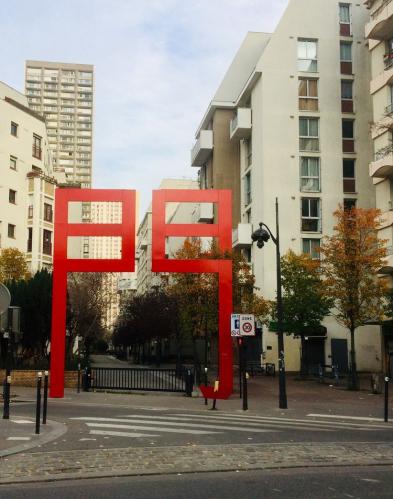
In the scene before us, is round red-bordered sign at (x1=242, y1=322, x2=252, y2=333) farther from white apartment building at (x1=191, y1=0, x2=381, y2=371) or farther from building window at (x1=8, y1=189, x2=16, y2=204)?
building window at (x1=8, y1=189, x2=16, y2=204)

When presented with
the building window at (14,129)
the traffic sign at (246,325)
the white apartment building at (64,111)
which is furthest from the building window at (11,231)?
the white apartment building at (64,111)

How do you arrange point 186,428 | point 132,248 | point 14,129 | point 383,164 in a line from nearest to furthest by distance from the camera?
1. point 186,428
2. point 132,248
3. point 383,164
4. point 14,129

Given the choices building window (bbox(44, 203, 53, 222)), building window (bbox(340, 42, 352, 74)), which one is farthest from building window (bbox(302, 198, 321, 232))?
building window (bbox(44, 203, 53, 222))

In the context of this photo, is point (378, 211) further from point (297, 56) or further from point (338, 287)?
point (297, 56)

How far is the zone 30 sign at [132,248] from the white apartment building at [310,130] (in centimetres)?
2205

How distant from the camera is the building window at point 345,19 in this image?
48.3 metres

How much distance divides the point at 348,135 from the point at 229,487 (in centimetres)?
4277

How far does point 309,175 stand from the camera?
47.1 m

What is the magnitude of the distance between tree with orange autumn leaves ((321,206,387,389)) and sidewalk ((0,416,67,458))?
2035 centimetres

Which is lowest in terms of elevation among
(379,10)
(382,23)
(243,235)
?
(243,235)

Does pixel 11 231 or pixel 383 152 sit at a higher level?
pixel 383 152

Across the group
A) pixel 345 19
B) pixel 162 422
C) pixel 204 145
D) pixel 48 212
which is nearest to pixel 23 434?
pixel 162 422

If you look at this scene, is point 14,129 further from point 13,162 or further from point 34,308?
point 34,308

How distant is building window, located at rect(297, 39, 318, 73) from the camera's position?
47.7 meters
